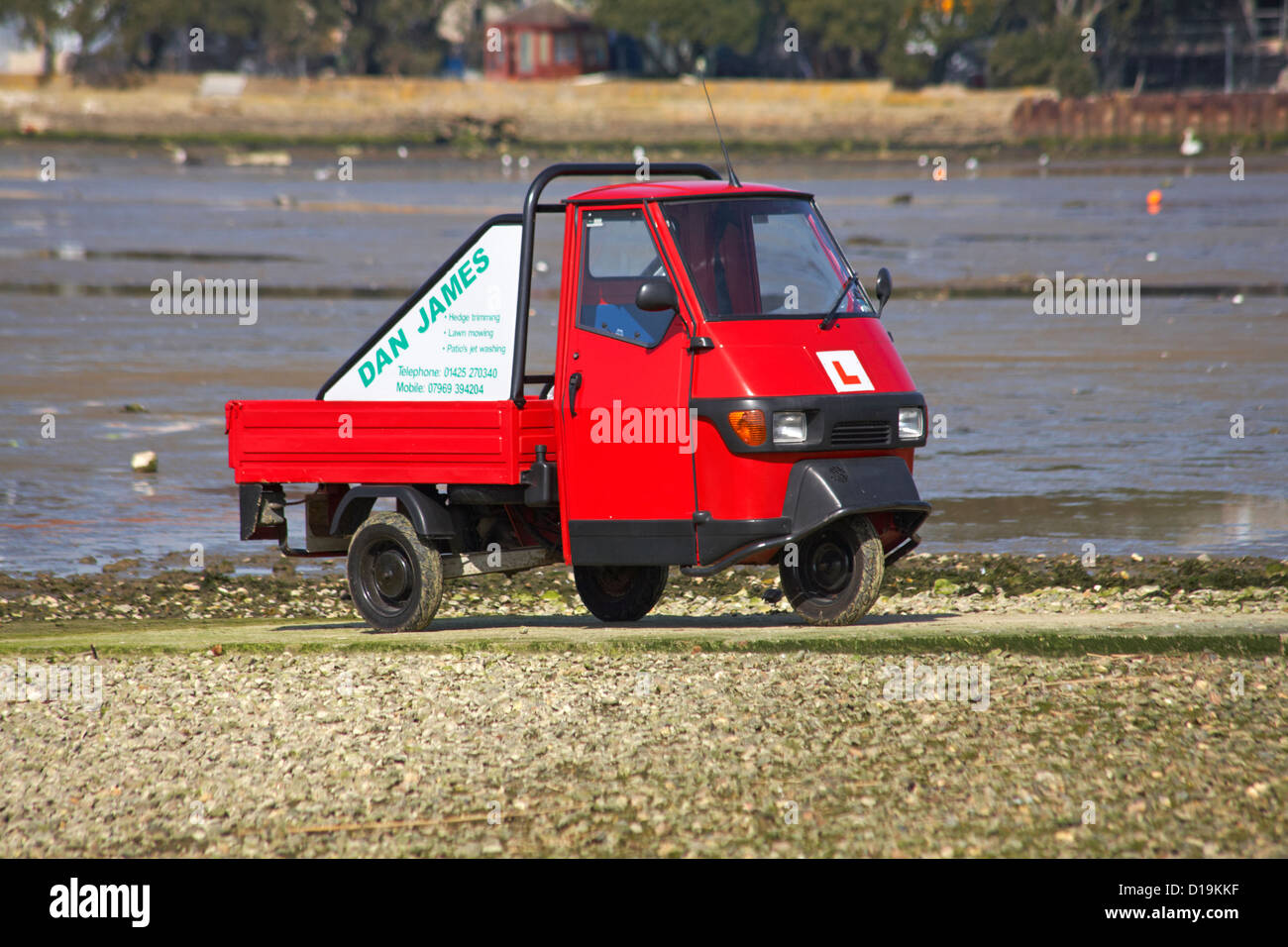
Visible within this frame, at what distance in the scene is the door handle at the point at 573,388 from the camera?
31.0 feet

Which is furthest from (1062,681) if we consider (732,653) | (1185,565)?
(1185,565)

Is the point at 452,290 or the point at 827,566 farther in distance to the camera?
the point at 452,290

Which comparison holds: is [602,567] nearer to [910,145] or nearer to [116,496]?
[116,496]

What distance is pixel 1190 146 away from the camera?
310ft

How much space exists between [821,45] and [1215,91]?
2457 cm

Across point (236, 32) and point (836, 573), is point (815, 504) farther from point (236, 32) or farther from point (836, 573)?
point (236, 32)

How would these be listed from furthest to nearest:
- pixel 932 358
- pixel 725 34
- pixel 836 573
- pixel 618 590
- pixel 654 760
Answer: pixel 725 34 → pixel 932 358 → pixel 618 590 → pixel 836 573 → pixel 654 760

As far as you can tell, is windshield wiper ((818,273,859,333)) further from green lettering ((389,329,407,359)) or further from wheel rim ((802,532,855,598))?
green lettering ((389,329,407,359))

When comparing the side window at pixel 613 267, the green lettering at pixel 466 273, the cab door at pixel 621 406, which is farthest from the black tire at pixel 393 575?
the side window at pixel 613 267

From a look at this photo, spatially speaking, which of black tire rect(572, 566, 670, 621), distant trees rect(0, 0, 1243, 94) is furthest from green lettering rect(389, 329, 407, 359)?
distant trees rect(0, 0, 1243, 94)

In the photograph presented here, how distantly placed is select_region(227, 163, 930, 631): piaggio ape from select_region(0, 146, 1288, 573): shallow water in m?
4.51

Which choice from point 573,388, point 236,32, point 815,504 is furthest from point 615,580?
point 236,32

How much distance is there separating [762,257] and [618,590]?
2.46 m

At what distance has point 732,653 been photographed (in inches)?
351
